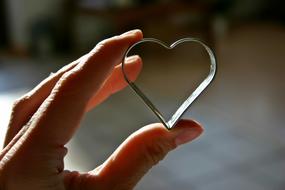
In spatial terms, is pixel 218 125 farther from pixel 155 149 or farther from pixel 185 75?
pixel 155 149

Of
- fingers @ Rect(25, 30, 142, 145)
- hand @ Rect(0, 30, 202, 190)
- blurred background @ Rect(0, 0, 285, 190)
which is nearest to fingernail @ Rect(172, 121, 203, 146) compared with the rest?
hand @ Rect(0, 30, 202, 190)

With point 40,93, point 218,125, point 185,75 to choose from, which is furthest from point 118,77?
point 185,75

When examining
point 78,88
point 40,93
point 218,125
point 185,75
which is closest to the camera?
point 78,88

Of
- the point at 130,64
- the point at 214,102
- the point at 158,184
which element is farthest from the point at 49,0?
the point at 130,64

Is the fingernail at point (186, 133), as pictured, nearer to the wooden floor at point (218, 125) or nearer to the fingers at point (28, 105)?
the fingers at point (28, 105)

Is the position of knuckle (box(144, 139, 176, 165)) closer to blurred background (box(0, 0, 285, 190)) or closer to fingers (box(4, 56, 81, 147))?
fingers (box(4, 56, 81, 147))

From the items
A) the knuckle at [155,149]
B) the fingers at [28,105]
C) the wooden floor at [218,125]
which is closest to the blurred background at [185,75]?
the wooden floor at [218,125]

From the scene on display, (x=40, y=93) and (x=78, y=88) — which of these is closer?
(x=78, y=88)
